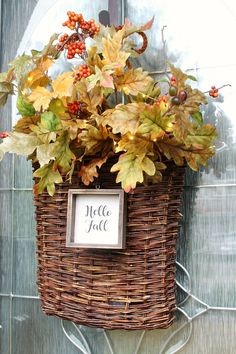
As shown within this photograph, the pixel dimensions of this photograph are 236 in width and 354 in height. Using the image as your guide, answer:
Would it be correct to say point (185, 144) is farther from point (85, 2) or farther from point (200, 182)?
point (85, 2)

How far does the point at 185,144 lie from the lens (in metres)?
1.09

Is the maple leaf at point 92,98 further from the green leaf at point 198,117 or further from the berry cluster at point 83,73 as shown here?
the green leaf at point 198,117

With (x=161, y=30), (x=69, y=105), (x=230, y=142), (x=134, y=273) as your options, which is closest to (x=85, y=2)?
(x=161, y=30)

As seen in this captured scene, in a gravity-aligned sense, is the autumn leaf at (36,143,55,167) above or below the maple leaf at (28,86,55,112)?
below

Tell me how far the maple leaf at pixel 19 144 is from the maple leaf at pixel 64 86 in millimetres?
91

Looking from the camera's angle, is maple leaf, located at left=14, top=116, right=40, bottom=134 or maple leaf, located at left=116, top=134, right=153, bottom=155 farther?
maple leaf, located at left=14, top=116, right=40, bottom=134

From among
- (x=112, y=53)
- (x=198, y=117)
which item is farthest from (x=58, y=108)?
(x=198, y=117)

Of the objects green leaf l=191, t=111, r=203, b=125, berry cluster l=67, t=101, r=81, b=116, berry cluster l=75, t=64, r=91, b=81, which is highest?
berry cluster l=75, t=64, r=91, b=81

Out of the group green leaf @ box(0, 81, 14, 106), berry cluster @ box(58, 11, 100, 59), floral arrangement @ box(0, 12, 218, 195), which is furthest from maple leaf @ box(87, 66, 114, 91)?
green leaf @ box(0, 81, 14, 106)

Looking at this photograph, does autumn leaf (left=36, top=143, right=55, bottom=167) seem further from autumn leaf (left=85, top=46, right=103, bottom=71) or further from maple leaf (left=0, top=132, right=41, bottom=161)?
autumn leaf (left=85, top=46, right=103, bottom=71)

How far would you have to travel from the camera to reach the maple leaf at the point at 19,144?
1.14 m

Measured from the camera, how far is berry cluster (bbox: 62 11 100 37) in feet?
3.84

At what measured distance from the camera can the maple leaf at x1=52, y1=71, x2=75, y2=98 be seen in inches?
44.6

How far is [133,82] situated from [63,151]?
17 cm
